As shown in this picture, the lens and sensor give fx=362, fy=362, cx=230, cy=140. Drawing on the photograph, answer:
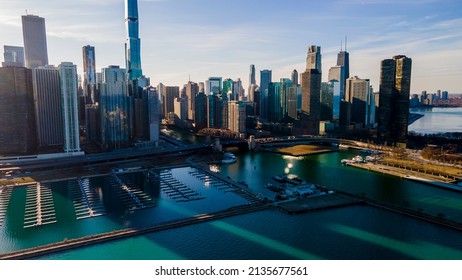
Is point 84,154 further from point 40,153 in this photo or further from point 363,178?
point 363,178

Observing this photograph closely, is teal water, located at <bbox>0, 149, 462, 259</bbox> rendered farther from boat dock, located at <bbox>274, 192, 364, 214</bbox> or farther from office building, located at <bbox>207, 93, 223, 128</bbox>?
office building, located at <bbox>207, 93, 223, 128</bbox>

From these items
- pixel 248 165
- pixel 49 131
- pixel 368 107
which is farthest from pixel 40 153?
pixel 368 107

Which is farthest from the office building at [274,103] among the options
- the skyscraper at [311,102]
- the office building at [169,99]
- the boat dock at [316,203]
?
the boat dock at [316,203]

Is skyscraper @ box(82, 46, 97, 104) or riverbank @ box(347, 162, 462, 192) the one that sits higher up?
skyscraper @ box(82, 46, 97, 104)

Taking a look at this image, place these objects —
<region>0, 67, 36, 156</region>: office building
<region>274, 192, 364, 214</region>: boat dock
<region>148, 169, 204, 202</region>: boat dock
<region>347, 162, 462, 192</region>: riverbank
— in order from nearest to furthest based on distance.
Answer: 1. <region>274, 192, 364, 214</region>: boat dock
2. <region>148, 169, 204, 202</region>: boat dock
3. <region>347, 162, 462, 192</region>: riverbank
4. <region>0, 67, 36, 156</region>: office building

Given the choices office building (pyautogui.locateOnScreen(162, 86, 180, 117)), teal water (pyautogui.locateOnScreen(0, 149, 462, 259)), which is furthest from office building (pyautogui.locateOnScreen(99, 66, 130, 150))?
office building (pyautogui.locateOnScreen(162, 86, 180, 117))

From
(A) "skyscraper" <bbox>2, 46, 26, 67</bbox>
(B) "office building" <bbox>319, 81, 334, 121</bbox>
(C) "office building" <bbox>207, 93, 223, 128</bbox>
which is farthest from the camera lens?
(B) "office building" <bbox>319, 81, 334, 121</bbox>
